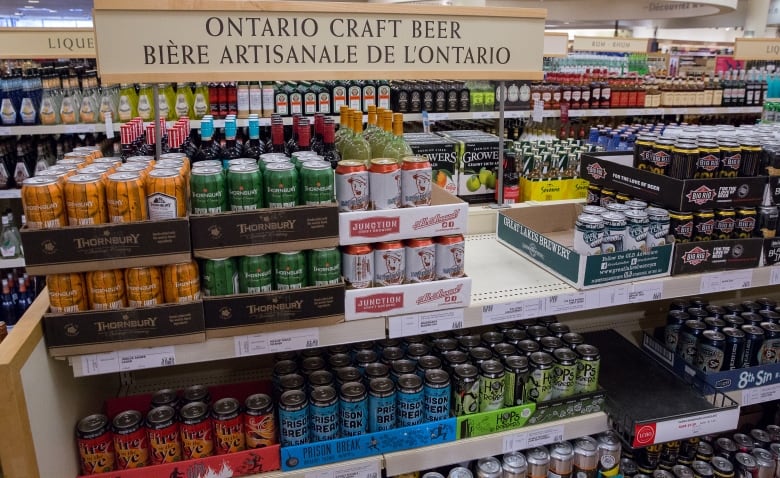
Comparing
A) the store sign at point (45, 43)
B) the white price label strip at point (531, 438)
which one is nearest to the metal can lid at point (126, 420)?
the white price label strip at point (531, 438)

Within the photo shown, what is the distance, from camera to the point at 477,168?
8.04 feet

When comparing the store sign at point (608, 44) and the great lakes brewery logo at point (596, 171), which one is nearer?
the great lakes brewery logo at point (596, 171)

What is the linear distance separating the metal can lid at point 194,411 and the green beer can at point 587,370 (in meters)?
1.13

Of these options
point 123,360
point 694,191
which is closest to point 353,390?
point 123,360

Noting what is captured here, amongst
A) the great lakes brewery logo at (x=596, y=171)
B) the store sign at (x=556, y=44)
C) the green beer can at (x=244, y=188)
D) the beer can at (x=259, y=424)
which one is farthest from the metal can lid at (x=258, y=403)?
the store sign at (x=556, y=44)

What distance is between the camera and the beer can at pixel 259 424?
165cm

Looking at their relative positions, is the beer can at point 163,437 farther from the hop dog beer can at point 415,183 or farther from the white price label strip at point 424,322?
the hop dog beer can at point 415,183

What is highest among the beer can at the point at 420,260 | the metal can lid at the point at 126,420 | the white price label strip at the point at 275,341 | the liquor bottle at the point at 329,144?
the liquor bottle at the point at 329,144

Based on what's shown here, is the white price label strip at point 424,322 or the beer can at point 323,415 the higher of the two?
the white price label strip at point 424,322

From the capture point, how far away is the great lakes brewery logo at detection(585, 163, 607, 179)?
7.33ft

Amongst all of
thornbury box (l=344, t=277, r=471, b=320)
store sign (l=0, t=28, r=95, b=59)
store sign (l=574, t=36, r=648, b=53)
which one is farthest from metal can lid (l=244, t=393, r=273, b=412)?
store sign (l=574, t=36, r=648, b=53)

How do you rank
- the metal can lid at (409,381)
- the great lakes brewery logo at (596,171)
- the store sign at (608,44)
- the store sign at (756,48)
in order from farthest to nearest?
the store sign at (608,44) → the store sign at (756,48) → the great lakes brewery logo at (596,171) → the metal can lid at (409,381)

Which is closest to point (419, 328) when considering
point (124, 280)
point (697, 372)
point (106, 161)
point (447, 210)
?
point (447, 210)

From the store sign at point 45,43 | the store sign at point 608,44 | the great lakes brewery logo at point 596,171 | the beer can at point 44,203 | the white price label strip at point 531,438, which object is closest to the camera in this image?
the beer can at point 44,203
